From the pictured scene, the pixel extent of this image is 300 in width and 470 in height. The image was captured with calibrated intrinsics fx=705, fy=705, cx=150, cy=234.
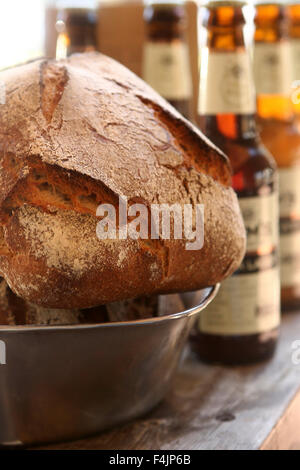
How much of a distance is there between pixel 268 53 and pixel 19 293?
2.14 ft

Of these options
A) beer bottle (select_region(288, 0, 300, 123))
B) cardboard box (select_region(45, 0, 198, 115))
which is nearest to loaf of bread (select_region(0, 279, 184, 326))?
beer bottle (select_region(288, 0, 300, 123))

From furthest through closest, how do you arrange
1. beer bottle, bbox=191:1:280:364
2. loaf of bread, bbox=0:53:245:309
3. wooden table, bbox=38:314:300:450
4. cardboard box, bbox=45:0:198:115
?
1. cardboard box, bbox=45:0:198:115
2. beer bottle, bbox=191:1:280:364
3. wooden table, bbox=38:314:300:450
4. loaf of bread, bbox=0:53:245:309

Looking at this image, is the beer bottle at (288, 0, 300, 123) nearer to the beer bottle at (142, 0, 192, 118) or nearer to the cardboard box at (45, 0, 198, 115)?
the beer bottle at (142, 0, 192, 118)

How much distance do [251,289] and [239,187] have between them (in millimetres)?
132

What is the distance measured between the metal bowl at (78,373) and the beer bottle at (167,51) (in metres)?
0.44

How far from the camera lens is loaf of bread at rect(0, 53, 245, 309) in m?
0.60

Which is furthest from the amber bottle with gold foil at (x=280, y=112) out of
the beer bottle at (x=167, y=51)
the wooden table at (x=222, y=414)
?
the wooden table at (x=222, y=414)

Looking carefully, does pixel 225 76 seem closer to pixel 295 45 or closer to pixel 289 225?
pixel 289 225

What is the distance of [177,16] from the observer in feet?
3.22

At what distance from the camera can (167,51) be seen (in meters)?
1.02

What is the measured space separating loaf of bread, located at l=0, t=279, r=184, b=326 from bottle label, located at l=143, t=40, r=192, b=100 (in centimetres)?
43

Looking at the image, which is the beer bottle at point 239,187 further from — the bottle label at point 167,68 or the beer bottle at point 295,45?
the beer bottle at point 295,45

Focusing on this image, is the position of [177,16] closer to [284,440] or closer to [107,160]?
[107,160]
